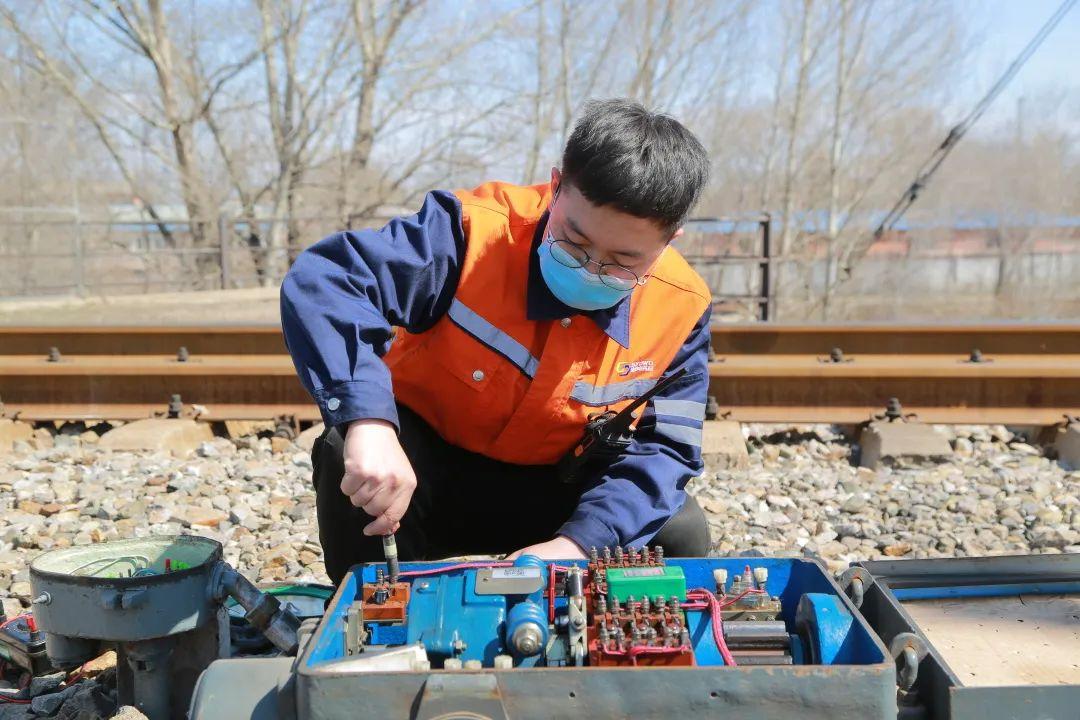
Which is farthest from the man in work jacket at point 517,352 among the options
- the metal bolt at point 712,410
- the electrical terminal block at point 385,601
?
the metal bolt at point 712,410

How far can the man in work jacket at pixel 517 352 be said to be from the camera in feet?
6.56

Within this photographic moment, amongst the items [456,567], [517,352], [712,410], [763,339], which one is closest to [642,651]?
[456,567]

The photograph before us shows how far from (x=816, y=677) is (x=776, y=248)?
2545cm

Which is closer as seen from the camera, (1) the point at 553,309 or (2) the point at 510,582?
(2) the point at 510,582

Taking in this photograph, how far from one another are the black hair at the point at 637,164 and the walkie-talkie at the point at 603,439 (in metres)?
0.41

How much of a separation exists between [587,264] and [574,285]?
58mm

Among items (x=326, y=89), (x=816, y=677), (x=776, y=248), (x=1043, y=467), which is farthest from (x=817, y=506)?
(x=776, y=248)

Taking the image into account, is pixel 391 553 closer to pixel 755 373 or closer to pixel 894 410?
pixel 755 373

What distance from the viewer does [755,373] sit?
17.2ft

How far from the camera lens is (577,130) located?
7.14 ft

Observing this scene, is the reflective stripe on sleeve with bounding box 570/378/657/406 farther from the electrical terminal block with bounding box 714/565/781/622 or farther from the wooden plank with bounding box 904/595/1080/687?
the wooden plank with bounding box 904/595/1080/687

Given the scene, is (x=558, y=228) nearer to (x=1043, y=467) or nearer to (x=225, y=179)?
(x=1043, y=467)

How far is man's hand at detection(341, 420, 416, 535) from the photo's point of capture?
1.77 metres

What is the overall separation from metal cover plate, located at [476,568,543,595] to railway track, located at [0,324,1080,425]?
357 centimetres
